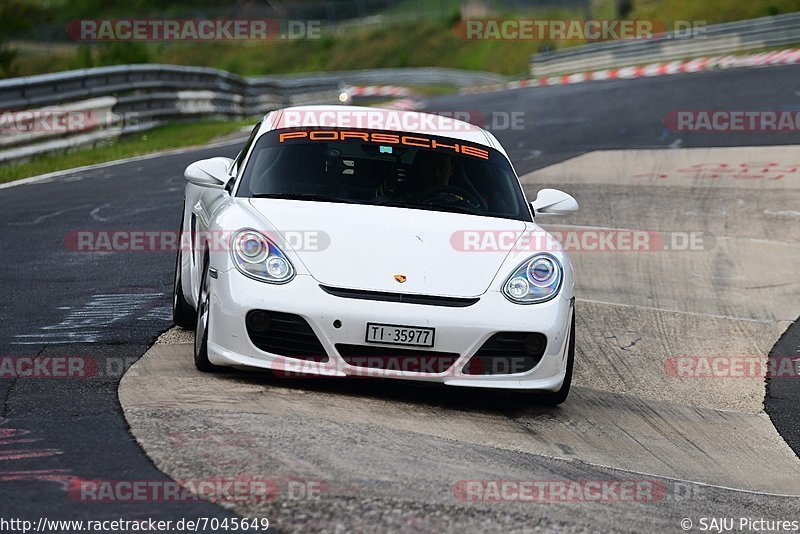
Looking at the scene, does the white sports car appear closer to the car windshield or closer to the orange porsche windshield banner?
the car windshield

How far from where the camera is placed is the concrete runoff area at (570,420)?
458 cm

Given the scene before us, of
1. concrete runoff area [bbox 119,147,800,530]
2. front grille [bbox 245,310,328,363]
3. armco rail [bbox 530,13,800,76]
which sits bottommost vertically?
concrete runoff area [bbox 119,147,800,530]

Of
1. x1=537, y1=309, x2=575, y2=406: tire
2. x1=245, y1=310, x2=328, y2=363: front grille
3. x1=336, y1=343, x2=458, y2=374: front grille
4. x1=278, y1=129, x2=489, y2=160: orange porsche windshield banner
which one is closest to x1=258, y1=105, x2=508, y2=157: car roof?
x1=278, y1=129, x2=489, y2=160: orange porsche windshield banner

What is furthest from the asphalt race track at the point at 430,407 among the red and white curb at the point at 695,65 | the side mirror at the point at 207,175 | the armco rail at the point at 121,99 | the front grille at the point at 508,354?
the red and white curb at the point at 695,65

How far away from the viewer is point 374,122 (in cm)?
766

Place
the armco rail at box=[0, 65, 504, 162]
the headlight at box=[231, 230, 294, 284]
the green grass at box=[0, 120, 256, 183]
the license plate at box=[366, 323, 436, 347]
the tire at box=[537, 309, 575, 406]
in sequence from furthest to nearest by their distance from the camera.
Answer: the armco rail at box=[0, 65, 504, 162] → the green grass at box=[0, 120, 256, 183] → the tire at box=[537, 309, 575, 406] → the headlight at box=[231, 230, 294, 284] → the license plate at box=[366, 323, 436, 347]

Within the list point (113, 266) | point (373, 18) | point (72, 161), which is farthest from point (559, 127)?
point (373, 18)

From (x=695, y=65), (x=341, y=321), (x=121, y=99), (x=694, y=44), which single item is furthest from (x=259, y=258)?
(x=694, y=44)

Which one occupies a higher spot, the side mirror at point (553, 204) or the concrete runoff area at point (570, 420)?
the side mirror at point (553, 204)

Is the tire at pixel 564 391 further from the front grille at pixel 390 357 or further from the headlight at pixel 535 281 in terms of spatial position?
the front grille at pixel 390 357

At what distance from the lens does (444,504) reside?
4344 millimetres

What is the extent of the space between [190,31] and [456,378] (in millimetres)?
60347

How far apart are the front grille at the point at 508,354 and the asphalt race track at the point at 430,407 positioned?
24 cm

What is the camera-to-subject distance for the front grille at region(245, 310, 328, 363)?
5.95 m
